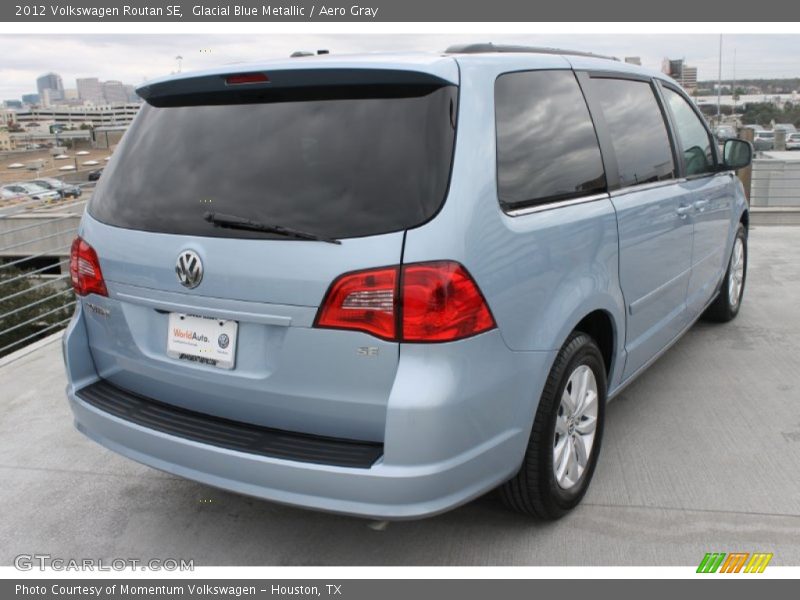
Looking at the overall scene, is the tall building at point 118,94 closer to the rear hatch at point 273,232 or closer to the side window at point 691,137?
the rear hatch at point 273,232

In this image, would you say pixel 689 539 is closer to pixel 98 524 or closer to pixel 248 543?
pixel 248 543

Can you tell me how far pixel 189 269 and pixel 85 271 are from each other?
677 mm

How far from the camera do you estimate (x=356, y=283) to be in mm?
2311

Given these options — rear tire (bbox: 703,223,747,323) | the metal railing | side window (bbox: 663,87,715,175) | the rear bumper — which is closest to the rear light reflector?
the rear bumper

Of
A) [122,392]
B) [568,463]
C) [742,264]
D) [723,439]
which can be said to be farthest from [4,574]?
[742,264]

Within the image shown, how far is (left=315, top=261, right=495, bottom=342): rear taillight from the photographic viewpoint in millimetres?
2287

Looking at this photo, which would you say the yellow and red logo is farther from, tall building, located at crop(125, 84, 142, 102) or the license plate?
tall building, located at crop(125, 84, 142, 102)

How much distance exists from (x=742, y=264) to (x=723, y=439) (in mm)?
2631

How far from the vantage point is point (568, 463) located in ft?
10.1

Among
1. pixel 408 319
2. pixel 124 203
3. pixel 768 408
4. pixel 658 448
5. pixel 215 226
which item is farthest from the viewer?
pixel 768 408

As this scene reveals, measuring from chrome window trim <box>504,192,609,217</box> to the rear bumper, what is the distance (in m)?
0.45

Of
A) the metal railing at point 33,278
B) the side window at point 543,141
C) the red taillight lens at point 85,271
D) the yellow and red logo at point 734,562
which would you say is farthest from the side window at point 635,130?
the metal railing at point 33,278

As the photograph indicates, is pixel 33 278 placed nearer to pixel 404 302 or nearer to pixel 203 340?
pixel 203 340

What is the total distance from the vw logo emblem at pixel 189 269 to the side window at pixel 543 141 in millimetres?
1027
